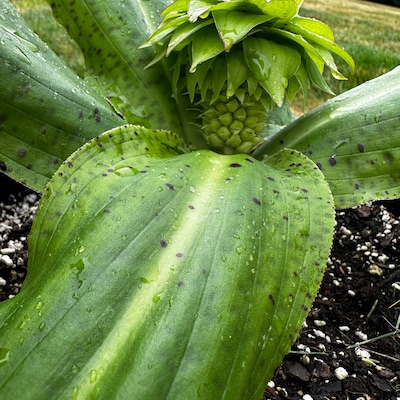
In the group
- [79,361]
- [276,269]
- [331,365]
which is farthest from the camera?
[331,365]

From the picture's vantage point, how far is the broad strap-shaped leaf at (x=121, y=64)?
100 centimetres

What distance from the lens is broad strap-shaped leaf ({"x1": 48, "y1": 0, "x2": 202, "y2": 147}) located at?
3.27ft

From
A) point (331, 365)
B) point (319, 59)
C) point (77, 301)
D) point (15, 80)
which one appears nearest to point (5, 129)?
point (15, 80)

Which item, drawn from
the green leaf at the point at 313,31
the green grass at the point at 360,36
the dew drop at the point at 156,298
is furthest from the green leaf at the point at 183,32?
the green grass at the point at 360,36

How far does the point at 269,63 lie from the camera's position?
0.82 meters

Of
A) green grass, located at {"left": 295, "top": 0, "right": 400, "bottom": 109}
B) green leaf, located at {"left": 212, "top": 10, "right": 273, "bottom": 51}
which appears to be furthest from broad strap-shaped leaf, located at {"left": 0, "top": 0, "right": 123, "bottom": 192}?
green grass, located at {"left": 295, "top": 0, "right": 400, "bottom": 109}

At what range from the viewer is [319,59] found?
87 centimetres

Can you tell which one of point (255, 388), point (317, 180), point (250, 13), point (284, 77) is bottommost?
A: point (255, 388)

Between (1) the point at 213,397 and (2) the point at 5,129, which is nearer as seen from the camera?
(1) the point at 213,397

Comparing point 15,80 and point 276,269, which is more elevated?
point 15,80

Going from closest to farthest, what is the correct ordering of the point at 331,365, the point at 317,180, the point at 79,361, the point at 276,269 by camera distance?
1. the point at 79,361
2. the point at 276,269
3. the point at 317,180
4. the point at 331,365

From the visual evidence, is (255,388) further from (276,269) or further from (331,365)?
(331,365)

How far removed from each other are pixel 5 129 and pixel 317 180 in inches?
18.1

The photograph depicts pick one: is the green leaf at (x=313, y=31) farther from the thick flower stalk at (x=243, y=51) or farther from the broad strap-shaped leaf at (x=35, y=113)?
the broad strap-shaped leaf at (x=35, y=113)
